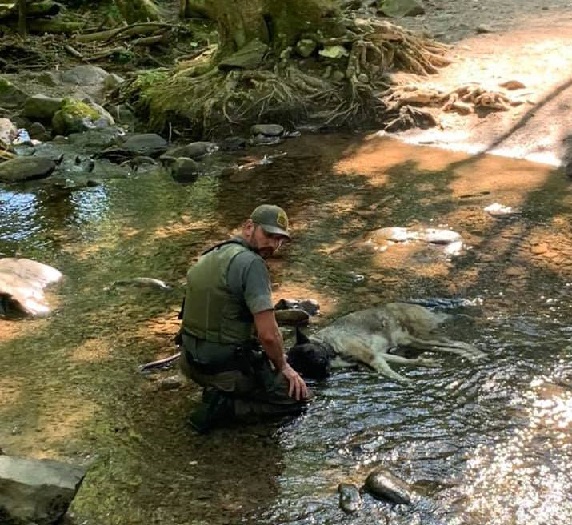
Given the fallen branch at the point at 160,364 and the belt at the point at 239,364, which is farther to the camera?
the fallen branch at the point at 160,364

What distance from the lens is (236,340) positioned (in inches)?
202

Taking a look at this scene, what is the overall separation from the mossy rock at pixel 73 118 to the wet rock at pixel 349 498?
36.0 feet

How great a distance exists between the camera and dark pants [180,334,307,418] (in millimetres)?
5148

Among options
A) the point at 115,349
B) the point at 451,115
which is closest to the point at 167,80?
the point at 451,115

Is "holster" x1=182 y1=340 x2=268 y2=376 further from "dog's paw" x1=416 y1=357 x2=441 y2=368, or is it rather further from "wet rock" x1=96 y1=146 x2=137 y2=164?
"wet rock" x1=96 y1=146 x2=137 y2=164

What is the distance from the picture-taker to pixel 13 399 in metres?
5.65

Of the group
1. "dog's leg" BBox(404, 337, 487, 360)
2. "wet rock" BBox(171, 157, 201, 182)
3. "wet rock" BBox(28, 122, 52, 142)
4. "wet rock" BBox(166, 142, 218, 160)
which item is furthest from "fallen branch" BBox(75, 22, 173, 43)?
"dog's leg" BBox(404, 337, 487, 360)

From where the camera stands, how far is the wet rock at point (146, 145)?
12872mm

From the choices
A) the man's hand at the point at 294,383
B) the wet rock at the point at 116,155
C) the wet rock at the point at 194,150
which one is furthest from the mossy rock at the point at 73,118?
the man's hand at the point at 294,383

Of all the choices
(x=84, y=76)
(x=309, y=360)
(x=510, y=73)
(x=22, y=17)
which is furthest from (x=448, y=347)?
(x=22, y=17)

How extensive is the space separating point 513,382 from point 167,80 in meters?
11.3

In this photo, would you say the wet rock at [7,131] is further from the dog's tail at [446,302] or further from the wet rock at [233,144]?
the dog's tail at [446,302]

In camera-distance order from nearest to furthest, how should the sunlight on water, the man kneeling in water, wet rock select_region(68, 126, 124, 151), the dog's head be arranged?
the sunlight on water < the man kneeling in water < the dog's head < wet rock select_region(68, 126, 124, 151)

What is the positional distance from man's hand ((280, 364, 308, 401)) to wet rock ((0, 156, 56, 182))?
7553 mm
